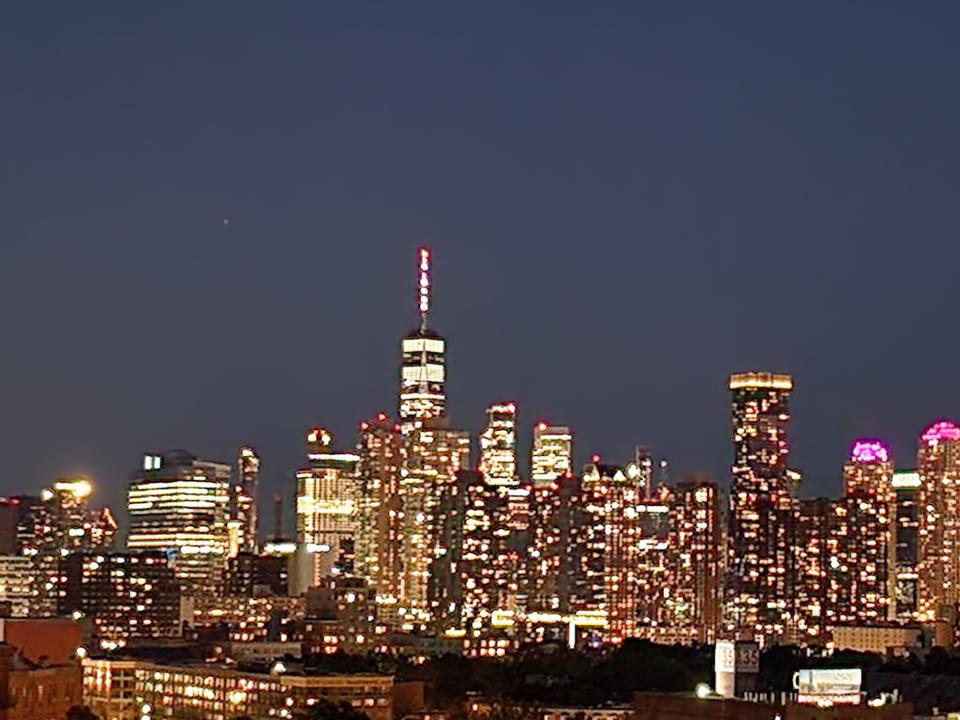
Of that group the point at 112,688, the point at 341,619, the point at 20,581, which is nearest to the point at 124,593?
the point at 20,581

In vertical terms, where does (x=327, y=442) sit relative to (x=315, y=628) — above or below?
above

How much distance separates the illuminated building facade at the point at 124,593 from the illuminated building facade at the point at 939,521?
55912mm

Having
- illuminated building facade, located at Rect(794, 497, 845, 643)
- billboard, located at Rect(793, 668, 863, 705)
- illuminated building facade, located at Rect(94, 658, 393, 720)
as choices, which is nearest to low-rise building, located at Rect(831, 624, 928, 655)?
illuminated building facade, located at Rect(794, 497, 845, 643)

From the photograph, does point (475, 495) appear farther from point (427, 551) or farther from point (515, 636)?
point (515, 636)

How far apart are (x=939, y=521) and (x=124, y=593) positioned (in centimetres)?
6390

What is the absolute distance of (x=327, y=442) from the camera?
192000 mm

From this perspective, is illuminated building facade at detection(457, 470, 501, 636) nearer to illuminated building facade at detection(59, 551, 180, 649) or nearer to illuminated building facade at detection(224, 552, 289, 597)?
illuminated building facade at detection(224, 552, 289, 597)

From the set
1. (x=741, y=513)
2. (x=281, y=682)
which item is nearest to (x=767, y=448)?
(x=741, y=513)

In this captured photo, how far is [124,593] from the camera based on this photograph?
5625 inches

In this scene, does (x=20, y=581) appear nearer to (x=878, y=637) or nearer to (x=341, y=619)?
(x=341, y=619)

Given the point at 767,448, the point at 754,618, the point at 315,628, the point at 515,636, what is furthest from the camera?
the point at 767,448

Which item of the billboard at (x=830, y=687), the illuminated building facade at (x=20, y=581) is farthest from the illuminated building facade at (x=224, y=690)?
the illuminated building facade at (x=20, y=581)

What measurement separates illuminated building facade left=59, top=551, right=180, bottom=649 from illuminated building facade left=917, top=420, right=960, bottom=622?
183 feet

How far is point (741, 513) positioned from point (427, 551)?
24.0m
